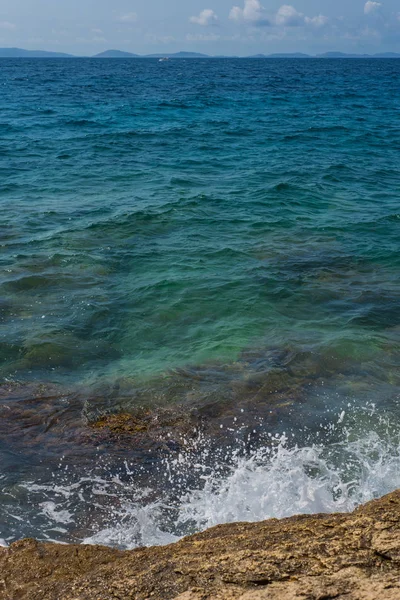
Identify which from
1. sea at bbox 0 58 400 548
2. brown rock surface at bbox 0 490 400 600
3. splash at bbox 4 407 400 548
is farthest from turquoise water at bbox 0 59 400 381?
brown rock surface at bbox 0 490 400 600

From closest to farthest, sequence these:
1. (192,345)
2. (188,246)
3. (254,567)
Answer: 1. (254,567)
2. (192,345)
3. (188,246)

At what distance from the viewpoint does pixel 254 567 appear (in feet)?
11.3

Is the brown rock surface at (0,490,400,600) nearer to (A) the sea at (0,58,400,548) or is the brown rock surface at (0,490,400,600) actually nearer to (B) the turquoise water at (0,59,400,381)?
(A) the sea at (0,58,400,548)

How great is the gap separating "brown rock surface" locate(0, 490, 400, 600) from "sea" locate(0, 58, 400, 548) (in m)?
1.79

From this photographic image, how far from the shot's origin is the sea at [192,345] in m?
6.51

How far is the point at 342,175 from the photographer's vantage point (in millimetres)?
21281

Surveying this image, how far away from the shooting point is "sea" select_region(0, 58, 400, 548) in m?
6.51

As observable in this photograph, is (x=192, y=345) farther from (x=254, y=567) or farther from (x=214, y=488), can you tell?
(x=254, y=567)

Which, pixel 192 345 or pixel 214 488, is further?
pixel 192 345

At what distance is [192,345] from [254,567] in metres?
6.44

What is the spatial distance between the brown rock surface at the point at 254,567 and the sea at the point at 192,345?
179cm

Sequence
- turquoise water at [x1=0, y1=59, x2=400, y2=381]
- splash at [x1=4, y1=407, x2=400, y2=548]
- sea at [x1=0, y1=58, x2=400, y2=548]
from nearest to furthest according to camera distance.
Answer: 1. splash at [x1=4, y1=407, x2=400, y2=548]
2. sea at [x1=0, y1=58, x2=400, y2=548]
3. turquoise water at [x1=0, y1=59, x2=400, y2=381]

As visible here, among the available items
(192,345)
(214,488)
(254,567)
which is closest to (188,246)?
(192,345)

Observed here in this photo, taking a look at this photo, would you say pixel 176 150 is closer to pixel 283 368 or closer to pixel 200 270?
pixel 200 270
